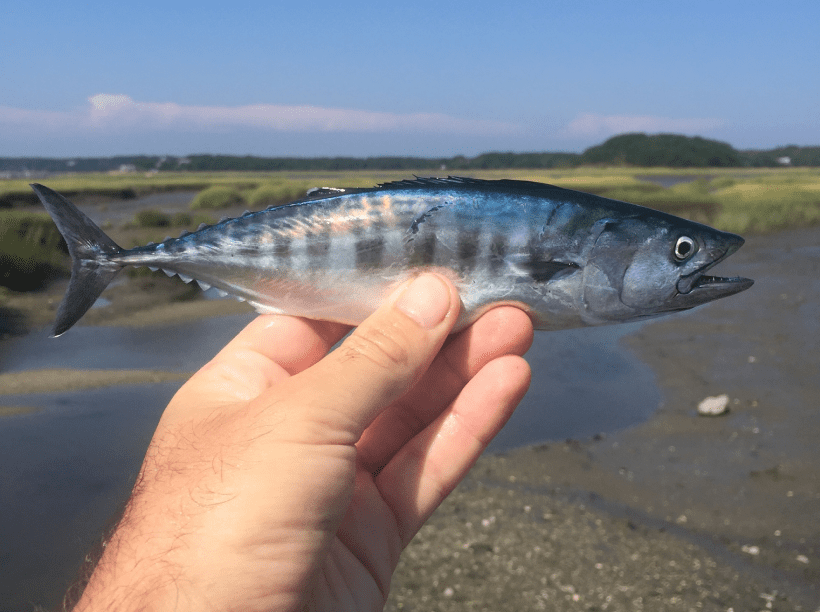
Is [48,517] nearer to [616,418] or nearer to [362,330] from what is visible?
[362,330]

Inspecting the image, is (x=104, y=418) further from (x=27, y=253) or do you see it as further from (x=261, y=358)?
(x=27, y=253)

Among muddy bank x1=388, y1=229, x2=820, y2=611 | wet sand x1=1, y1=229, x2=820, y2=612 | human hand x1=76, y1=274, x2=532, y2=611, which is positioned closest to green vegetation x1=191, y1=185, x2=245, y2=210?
wet sand x1=1, y1=229, x2=820, y2=612

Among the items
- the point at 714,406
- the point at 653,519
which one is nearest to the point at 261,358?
the point at 653,519

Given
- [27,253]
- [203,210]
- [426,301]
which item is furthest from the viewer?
[203,210]

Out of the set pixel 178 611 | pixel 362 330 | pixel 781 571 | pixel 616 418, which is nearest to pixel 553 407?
pixel 616 418

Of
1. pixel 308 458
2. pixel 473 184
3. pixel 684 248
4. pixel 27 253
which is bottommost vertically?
pixel 27 253

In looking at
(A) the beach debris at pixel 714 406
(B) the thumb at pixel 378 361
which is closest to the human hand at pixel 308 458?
(B) the thumb at pixel 378 361

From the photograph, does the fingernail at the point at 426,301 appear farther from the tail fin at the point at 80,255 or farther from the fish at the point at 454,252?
the tail fin at the point at 80,255
